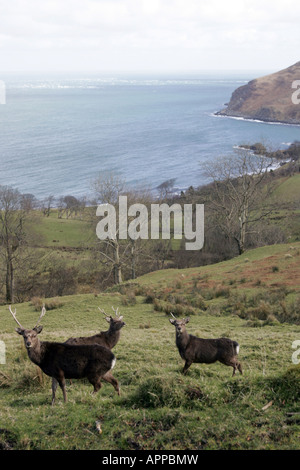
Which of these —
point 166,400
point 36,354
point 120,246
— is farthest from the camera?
point 120,246

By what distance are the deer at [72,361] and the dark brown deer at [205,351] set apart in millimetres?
1795

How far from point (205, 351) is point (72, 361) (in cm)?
296

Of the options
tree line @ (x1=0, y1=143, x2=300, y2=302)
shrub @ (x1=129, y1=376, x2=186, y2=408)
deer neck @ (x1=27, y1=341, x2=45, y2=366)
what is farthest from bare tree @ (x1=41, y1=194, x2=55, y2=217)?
shrub @ (x1=129, y1=376, x2=186, y2=408)

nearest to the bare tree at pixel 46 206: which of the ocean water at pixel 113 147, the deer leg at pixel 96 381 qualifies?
the ocean water at pixel 113 147

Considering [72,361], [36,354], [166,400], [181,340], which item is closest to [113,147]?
[181,340]

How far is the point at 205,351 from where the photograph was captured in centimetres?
929

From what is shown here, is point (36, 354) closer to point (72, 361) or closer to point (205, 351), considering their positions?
point (72, 361)

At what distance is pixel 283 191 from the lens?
75.0 meters

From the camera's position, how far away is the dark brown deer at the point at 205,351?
927 cm

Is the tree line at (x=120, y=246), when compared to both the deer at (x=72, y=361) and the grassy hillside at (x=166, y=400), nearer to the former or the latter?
the grassy hillside at (x=166, y=400)

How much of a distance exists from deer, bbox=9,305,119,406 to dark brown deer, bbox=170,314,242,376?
5.89ft

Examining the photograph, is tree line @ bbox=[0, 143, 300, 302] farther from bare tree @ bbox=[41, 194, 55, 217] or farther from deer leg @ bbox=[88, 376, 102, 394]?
bare tree @ bbox=[41, 194, 55, 217]

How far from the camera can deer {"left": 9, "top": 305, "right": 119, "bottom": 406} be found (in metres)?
8.02
